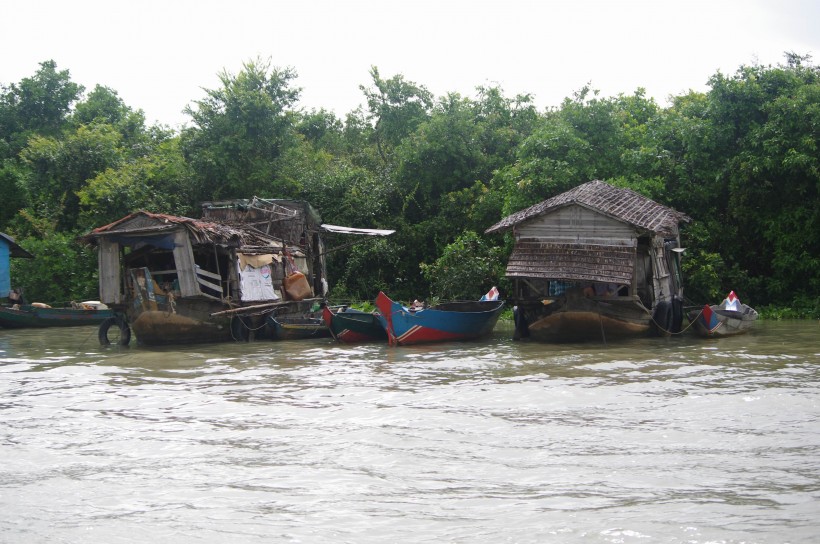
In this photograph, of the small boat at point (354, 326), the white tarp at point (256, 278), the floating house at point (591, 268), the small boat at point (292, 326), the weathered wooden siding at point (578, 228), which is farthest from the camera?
the small boat at point (292, 326)

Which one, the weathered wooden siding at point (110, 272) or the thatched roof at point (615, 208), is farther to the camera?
the weathered wooden siding at point (110, 272)

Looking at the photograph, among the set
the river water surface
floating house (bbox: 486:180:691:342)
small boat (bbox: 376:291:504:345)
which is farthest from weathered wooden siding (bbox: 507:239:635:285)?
the river water surface

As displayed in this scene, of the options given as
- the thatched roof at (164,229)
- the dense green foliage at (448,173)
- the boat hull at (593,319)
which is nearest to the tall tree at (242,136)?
the dense green foliage at (448,173)

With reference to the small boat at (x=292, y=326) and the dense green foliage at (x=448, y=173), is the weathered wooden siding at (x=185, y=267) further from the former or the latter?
the dense green foliage at (x=448, y=173)

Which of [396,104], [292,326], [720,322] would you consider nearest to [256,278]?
[292,326]

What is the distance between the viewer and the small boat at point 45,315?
21.9 m

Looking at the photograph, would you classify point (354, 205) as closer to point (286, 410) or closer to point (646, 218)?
point (646, 218)

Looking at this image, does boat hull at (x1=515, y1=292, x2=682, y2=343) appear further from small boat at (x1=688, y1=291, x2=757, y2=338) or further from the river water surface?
the river water surface

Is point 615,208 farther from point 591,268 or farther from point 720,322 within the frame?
point 720,322

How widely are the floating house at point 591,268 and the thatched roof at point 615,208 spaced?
0.02 meters

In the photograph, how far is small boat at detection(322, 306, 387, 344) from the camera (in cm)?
1680

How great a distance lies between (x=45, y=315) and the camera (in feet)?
72.2

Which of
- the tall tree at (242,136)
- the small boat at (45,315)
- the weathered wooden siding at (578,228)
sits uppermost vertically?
the tall tree at (242,136)

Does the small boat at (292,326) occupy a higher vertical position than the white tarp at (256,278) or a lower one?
lower
